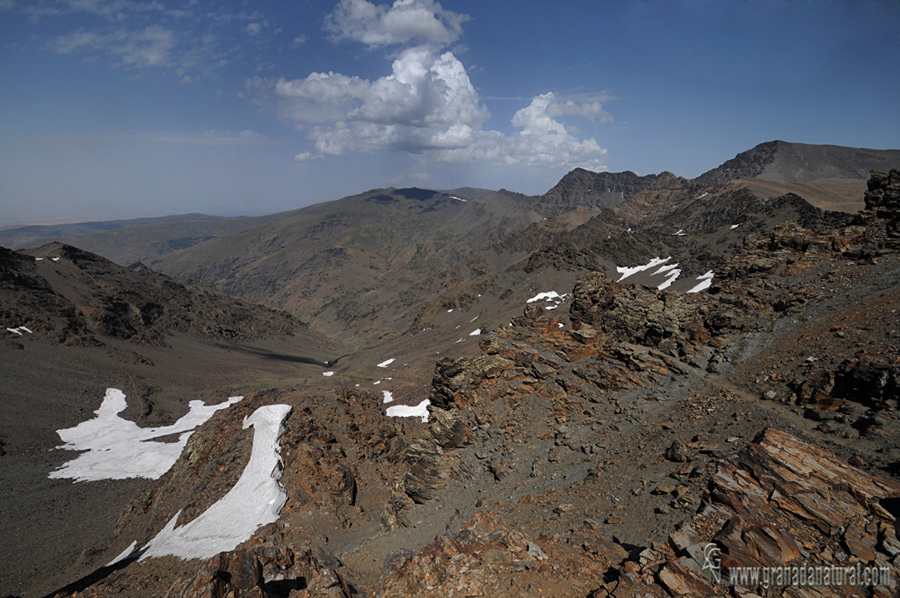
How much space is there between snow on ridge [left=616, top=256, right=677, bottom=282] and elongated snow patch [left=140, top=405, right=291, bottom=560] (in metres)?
93.3

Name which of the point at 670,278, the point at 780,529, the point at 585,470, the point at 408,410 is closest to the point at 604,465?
the point at 585,470

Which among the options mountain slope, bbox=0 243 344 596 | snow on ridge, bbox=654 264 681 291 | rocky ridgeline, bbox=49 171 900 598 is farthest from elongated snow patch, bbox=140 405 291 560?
snow on ridge, bbox=654 264 681 291

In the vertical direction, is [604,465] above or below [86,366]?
above

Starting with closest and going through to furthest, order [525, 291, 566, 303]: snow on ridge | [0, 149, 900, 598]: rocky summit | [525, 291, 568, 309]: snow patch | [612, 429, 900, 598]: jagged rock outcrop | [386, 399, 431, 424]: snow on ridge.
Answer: [612, 429, 900, 598]: jagged rock outcrop → [0, 149, 900, 598]: rocky summit → [386, 399, 431, 424]: snow on ridge → [525, 291, 568, 309]: snow patch → [525, 291, 566, 303]: snow on ridge

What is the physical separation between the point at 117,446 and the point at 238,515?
43.3 m

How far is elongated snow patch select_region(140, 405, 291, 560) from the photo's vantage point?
1734 cm

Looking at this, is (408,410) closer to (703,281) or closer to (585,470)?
(585,470)

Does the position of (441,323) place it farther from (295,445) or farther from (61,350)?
(295,445)

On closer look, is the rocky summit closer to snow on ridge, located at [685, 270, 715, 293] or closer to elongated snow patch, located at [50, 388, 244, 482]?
elongated snow patch, located at [50, 388, 244, 482]

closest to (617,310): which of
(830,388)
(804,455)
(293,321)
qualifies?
(830,388)

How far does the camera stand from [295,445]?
75.5 ft

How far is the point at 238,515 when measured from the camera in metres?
18.9

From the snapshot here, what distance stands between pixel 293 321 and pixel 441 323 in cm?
8046

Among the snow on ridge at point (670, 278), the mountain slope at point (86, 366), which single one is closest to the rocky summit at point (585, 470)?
the mountain slope at point (86, 366)
